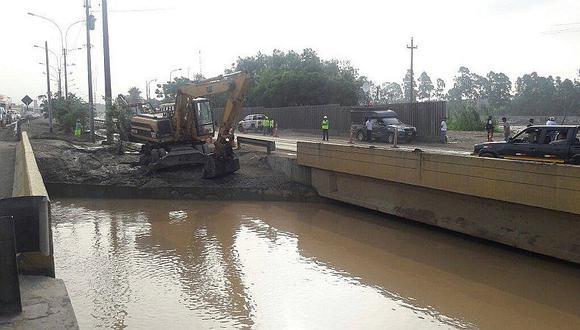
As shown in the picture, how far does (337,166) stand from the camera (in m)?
17.8

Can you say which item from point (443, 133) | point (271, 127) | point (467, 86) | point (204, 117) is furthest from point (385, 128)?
point (467, 86)

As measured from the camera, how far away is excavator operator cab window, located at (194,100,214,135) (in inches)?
870

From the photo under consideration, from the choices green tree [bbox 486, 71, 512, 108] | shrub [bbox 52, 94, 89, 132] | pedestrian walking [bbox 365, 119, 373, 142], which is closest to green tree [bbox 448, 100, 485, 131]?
pedestrian walking [bbox 365, 119, 373, 142]

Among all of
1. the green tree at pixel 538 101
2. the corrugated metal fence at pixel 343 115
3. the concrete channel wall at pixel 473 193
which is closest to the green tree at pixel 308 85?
the corrugated metal fence at pixel 343 115

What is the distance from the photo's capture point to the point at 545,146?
14.1 meters

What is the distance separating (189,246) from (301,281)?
392cm

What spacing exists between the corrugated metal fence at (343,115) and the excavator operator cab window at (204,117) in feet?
50.4

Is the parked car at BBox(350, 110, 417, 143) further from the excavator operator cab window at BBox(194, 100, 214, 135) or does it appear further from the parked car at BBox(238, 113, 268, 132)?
the parked car at BBox(238, 113, 268, 132)

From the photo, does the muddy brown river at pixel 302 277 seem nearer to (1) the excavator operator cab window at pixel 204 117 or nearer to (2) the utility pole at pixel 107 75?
(1) the excavator operator cab window at pixel 204 117

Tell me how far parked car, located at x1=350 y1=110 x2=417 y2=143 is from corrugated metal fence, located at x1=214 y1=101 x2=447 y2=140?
3.90 ft

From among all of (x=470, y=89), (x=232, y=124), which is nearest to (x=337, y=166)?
(x=232, y=124)

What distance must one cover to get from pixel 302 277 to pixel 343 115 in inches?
1325

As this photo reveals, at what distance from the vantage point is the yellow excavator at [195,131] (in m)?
19.8

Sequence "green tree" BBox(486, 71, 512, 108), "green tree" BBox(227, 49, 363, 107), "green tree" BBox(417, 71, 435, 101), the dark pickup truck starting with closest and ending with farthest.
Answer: the dark pickup truck, "green tree" BBox(227, 49, 363, 107), "green tree" BBox(486, 71, 512, 108), "green tree" BBox(417, 71, 435, 101)
